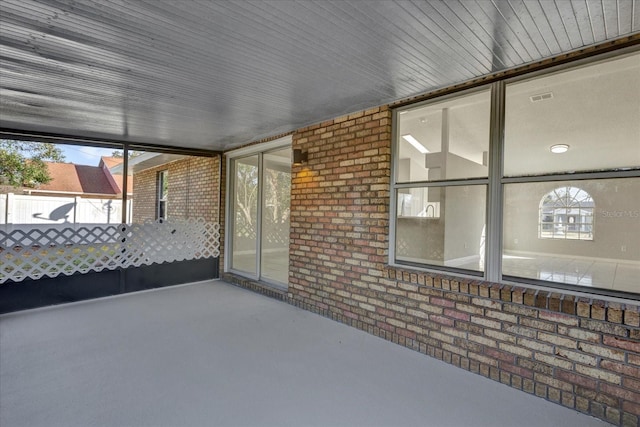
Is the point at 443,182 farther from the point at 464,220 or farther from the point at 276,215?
the point at 276,215

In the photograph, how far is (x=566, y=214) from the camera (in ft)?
8.41

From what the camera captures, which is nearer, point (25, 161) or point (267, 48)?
point (267, 48)

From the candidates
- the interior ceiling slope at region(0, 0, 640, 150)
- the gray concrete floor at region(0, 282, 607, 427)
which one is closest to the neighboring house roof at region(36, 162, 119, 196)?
the interior ceiling slope at region(0, 0, 640, 150)

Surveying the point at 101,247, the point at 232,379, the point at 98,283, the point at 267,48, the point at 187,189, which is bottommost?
the point at 232,379

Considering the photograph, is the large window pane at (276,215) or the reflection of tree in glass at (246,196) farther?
the reflection of tree in glass at (246,196)

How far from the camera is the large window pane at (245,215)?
233 inches

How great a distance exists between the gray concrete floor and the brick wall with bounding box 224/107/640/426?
178mm

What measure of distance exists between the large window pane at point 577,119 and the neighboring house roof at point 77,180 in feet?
19.6

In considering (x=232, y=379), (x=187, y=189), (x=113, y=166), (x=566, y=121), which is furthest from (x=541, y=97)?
(x=187, y=189)

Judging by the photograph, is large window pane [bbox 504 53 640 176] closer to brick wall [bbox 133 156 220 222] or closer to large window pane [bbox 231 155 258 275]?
large window pane [bbox 231 155 258 275]

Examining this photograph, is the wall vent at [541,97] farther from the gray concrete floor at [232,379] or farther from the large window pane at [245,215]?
the large window pane at [245,215]

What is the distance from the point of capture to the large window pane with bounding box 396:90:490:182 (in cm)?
303

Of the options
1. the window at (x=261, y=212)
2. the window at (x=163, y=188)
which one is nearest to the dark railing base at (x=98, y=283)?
the window at (x=261, y=212)

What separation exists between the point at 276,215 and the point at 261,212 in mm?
437
